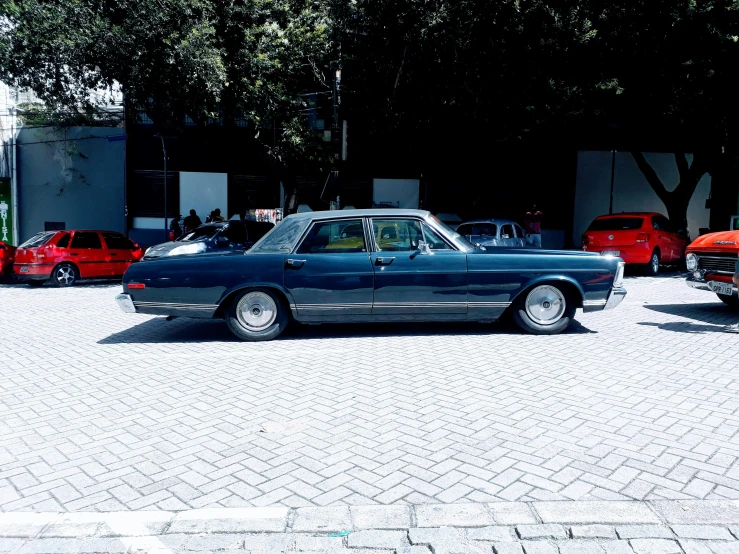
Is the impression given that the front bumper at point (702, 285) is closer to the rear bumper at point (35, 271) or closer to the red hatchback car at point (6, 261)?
the rear bumper at point (35, 271)

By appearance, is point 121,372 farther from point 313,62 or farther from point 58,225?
point 58,225

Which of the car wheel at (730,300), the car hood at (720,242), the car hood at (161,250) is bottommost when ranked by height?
the car wheel at (730,300)

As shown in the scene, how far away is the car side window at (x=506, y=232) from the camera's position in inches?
573

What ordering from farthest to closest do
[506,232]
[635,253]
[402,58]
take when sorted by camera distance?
[402,58] → [635,253] → [506,232]

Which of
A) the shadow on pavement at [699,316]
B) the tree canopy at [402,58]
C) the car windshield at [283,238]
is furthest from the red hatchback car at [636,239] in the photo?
the car windshield at [283,238]

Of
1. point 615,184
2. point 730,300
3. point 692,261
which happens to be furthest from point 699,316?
point 615,184

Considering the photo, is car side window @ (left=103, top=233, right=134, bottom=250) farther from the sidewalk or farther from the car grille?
the sidewalk

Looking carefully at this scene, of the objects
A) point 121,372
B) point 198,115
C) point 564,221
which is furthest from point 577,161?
point 121,372

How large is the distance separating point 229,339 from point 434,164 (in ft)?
47.9

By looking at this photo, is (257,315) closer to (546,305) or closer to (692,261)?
(546,305)

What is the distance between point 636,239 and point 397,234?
9.89 meters

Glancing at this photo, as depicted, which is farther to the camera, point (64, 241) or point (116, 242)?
point (116, 242)

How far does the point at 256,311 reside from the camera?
24.8 feet

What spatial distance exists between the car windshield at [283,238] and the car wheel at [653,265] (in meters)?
10.8
